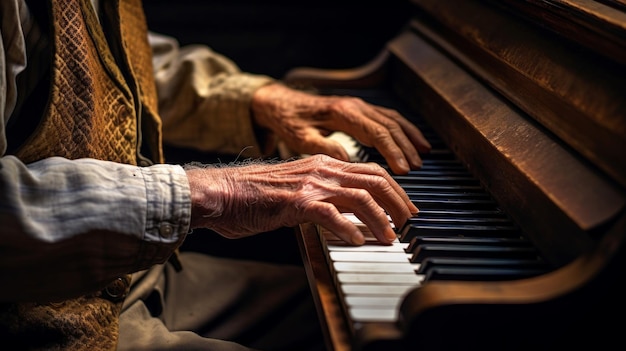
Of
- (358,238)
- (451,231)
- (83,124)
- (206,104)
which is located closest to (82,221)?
(83,124)

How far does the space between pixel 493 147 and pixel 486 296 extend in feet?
1.30

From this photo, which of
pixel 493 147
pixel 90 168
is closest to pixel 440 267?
pixel 493 147

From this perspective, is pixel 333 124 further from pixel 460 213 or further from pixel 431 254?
pixel 431 254

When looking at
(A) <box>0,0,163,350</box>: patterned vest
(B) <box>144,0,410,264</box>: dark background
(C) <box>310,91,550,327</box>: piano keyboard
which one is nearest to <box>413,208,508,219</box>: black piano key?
(C) <box>310,91,550,327</box>: piano keyboard

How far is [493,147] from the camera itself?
1.11 meters

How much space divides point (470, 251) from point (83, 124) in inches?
24.9

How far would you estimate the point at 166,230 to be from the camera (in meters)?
0.97

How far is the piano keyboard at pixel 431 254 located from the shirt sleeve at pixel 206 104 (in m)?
0.60

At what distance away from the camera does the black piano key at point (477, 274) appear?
2.96ft

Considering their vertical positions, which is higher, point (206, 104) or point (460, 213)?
point (460, 213)

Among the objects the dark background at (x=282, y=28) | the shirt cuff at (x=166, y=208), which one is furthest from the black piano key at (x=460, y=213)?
the dark background at (x=282, y=28)

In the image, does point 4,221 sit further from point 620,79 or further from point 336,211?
point 620,79

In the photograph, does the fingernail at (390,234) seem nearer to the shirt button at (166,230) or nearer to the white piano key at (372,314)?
the white piano key at (372,314)

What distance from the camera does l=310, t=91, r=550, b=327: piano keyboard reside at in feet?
2.89
